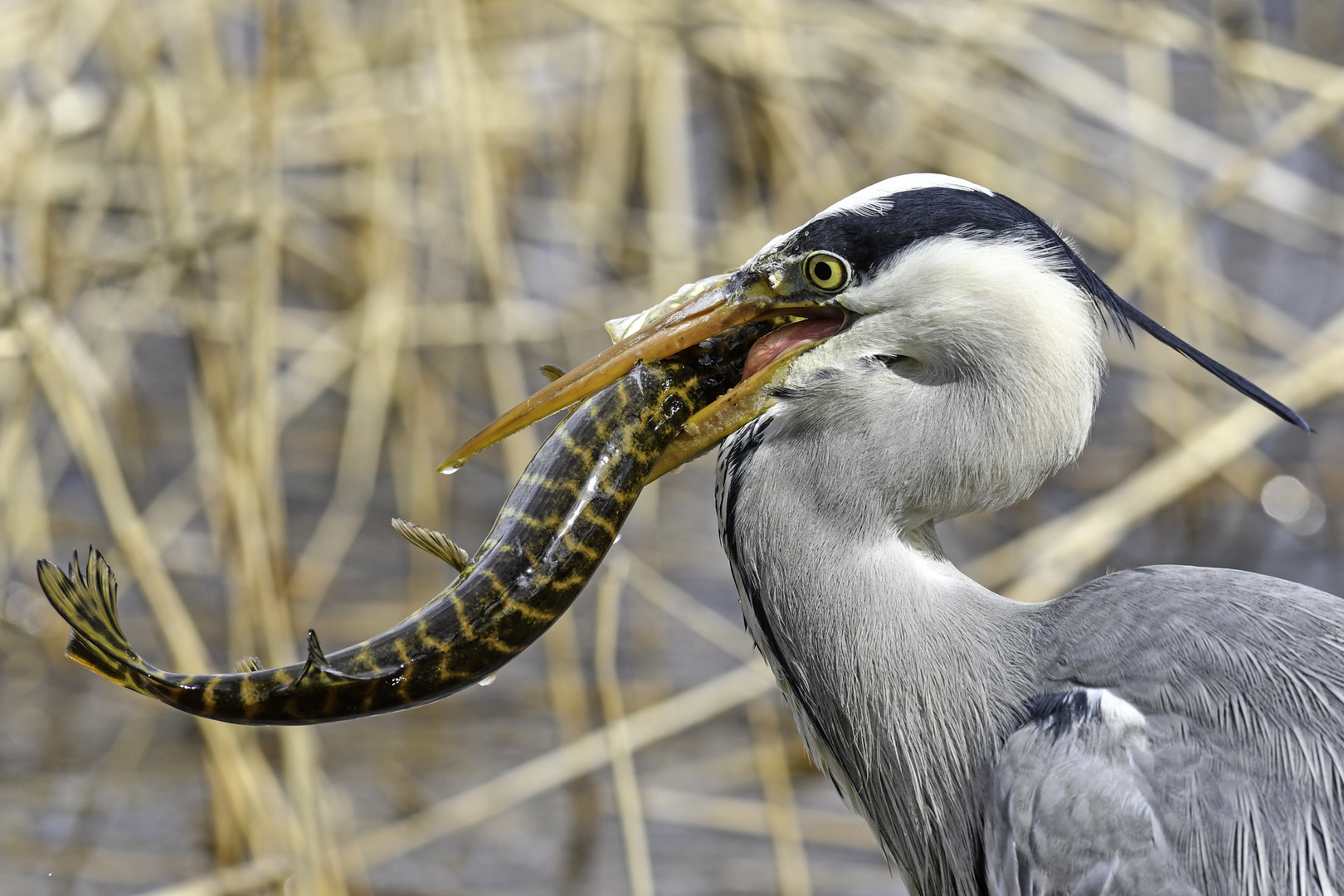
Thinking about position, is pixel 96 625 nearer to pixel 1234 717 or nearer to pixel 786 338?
pixel 786 338

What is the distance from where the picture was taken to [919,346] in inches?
78.4

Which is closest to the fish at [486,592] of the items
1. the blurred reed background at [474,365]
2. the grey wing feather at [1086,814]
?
the grey wing feather at [1086,814]

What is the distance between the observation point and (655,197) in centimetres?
510

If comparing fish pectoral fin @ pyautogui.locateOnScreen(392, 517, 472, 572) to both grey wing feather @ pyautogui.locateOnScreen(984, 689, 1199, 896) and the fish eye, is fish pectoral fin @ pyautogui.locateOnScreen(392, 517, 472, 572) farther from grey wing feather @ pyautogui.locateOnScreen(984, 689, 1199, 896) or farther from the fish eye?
grey wing feather @ pyautogui.locateOnScreen(984, 689, 1199, 896)

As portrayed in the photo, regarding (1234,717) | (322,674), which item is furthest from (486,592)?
(1234,717)

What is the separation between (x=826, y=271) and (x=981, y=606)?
0.54 meters

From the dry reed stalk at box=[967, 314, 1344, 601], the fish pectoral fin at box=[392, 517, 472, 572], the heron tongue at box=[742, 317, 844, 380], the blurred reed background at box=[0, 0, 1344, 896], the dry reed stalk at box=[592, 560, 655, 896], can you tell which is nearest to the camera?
the fish pectoral fin at box=[392, 517, 472, 572]

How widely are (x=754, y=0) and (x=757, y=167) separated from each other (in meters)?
0.99

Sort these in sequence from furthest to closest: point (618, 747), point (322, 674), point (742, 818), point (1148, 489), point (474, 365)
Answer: point (474, 365)
point (1148, 489)
point (742, 818)
point (618, 747)
point (322, 674)

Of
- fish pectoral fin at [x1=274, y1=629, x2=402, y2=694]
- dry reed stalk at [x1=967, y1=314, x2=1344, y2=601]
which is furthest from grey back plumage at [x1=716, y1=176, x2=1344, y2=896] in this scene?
dry reed stalk at [x1=967, y1=314, x2=1344, y2=601]

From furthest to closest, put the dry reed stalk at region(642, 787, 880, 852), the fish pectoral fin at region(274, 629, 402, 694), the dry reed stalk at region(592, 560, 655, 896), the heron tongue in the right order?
1. the dry reed stalk at region(642, 787, 880, 852)
2. the dry reed stalk at region(592, 560, 655, 896)
3. the heron tongue
4. the fish pectoral fin at region(274, 629, 402, 694)

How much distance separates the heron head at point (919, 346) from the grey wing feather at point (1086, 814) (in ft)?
1.08

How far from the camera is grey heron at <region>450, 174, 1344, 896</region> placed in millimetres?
1878

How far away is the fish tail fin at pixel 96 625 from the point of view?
64.9 inches
